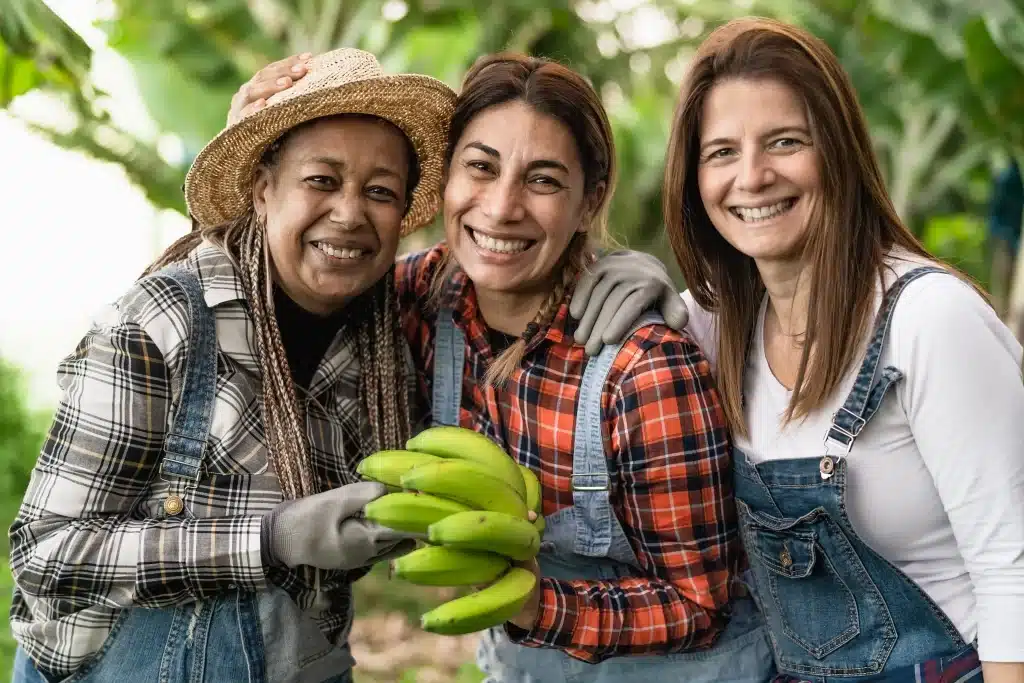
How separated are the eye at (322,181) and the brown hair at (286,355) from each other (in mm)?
125

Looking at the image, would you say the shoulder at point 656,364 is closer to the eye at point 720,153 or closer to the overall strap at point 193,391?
the eye at point 720,153

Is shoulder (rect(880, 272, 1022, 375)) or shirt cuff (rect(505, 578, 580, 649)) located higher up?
shoulder (rect(880, 272, 1022, 375))

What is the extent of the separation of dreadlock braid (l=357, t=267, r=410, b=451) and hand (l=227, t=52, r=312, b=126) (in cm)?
50

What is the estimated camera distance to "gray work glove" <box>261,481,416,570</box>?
1.80 m

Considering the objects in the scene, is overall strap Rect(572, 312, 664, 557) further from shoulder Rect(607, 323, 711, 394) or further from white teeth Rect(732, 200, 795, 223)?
white teeth Rect(732, 200, 795, 223)

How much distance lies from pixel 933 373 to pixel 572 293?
836mm

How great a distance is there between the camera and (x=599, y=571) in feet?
7.30

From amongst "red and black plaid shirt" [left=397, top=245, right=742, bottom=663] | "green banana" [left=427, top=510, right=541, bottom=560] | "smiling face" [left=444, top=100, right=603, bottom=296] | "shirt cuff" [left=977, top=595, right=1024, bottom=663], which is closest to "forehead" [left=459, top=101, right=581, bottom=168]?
"smiling face" [left=444, top=100, right=603, bottom=296]

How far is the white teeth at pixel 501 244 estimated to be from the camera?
226 cm

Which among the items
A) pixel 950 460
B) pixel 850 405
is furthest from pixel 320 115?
pixel 950 460

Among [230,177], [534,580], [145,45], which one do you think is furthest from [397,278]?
[145,45]

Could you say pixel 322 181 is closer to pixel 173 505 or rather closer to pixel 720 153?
pixel 173 505

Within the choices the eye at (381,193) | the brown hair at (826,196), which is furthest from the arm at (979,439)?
the eye at (381,193)

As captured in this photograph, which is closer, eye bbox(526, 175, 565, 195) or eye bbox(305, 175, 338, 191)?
eye bbox(305, 175, 338, 191)
